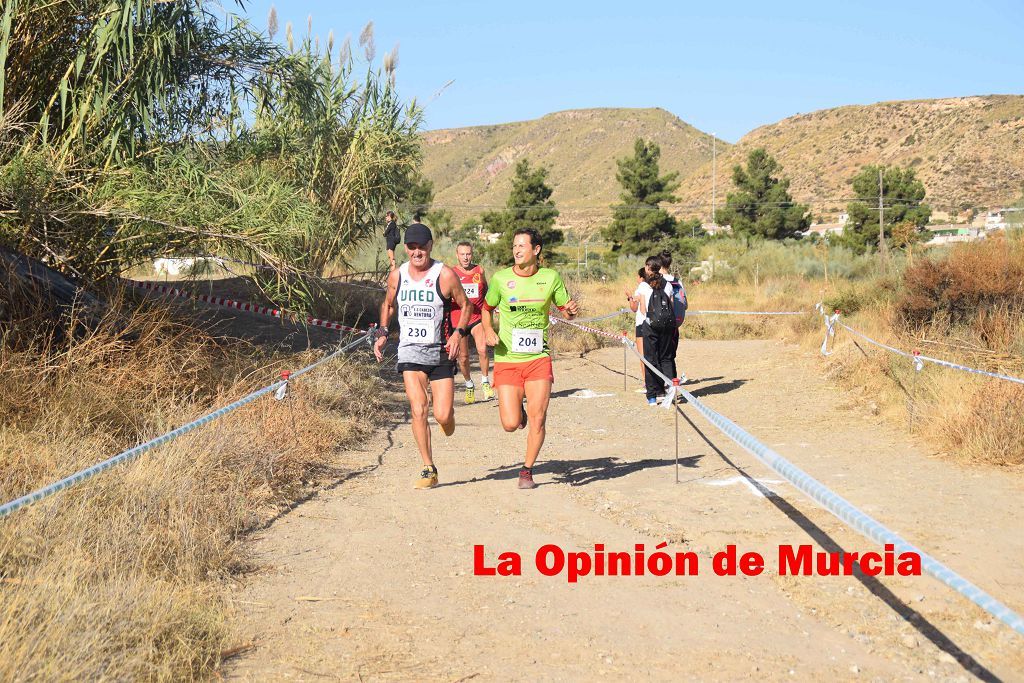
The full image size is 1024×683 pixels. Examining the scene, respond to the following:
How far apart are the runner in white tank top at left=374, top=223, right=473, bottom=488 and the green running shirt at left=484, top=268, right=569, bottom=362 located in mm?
313

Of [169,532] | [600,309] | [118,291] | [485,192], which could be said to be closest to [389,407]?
[118,291]

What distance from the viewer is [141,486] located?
5.99 metres

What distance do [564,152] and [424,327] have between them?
458 feet

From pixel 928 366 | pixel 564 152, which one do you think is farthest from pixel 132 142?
pixel 564 152

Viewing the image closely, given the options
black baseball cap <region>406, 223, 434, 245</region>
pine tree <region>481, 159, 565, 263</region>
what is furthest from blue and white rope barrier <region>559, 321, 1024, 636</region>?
pine tree <region>481, 159, 565, 263</region>

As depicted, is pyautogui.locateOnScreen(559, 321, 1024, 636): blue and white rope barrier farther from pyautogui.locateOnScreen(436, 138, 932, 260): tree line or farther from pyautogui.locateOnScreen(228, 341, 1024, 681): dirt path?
pyautogui.locateOnScreen(436, 138, 932, 260): tree line

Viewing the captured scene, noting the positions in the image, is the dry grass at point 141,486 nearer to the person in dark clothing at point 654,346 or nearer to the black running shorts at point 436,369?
the black running shorts at point 436,369

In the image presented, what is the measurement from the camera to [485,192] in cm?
14112

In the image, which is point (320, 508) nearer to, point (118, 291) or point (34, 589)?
point (34, 589)

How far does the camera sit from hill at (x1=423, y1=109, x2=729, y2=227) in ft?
420

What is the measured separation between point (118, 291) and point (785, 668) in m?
7.66

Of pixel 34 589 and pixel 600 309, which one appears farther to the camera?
pixel 600 309

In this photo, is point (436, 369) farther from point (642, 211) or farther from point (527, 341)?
point (642, 211)

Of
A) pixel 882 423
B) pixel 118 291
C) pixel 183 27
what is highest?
pixel 183 27
